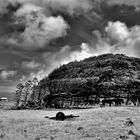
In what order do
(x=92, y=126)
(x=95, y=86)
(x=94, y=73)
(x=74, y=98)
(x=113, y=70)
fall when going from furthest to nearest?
(x=94, y=73) → (x=113, y=70) → (x=95, y=86) → (x=74, y=98) → (x=92, y=126)

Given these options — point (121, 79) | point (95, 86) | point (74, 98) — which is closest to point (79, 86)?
point (95, 86)

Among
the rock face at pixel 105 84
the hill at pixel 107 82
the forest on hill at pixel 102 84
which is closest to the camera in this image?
the rock face at pixel 105 84

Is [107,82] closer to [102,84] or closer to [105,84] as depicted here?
[105,84]

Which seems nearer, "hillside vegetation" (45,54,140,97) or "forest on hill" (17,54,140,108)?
"forest on hill" (17,54,140,108)

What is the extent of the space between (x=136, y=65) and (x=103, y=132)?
162 m

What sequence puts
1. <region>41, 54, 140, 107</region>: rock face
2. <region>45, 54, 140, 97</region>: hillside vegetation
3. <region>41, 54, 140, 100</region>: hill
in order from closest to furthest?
<region>41, 54, 140, 107</region>: rock face → <region>41, 54, 140, 100</region>: hill → <region>45, 54, 140, 97</region>: hillside vegetation

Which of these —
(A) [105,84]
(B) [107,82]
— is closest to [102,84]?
(A) [105,84]

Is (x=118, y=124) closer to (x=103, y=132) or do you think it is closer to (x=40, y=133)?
(x=103, y=132)

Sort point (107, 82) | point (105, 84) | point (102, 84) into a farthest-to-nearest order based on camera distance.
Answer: point (107, 82), point (102, 84), point (105, 84)

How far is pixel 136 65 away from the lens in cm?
18900

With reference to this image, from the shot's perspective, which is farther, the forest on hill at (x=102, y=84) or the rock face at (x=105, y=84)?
the forest on hill at (x=102, y=84)

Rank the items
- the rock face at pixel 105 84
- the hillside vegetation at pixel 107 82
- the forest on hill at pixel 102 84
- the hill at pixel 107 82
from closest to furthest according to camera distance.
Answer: the rock face at pixel 105 84
the forest on hill at pixel 102 84
the hill at pixel 107 82
the hillside vegetation at pixel 107 82

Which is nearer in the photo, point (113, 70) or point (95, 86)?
point (95, 86)

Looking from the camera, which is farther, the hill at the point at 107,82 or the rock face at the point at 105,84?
the hill at the point at 107,82
